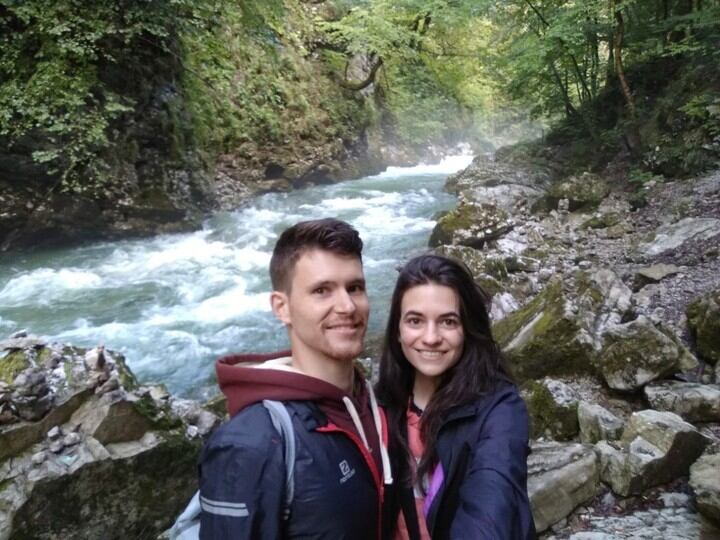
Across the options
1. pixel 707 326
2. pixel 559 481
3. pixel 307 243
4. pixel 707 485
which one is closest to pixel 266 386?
pixel 307 243

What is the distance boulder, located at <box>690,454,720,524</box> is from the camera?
246 centimetres

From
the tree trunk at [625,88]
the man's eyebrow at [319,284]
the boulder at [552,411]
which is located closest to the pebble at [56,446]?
the man's eyebrow at [319,284]

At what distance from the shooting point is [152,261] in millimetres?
9266

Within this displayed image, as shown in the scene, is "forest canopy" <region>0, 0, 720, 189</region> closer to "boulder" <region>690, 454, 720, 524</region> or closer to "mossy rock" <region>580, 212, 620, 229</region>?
"mossy rock" <region>580, 212, 620, 229</region>

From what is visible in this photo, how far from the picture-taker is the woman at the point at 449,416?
142cm

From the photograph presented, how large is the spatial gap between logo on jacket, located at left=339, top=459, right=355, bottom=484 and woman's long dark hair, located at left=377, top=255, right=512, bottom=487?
391mm

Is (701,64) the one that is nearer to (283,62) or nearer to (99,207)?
(283,62)

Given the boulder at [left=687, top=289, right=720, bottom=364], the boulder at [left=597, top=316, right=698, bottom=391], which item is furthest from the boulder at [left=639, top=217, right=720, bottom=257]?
the boulder at [left=597, top=316, right=698, bottom=391]

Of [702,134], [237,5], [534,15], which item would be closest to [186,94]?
[237,5]

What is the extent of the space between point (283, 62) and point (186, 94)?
546cm

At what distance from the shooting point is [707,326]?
4289 mm

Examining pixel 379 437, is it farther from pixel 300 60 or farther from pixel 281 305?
pixel 300 60

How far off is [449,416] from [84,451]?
2558 mm

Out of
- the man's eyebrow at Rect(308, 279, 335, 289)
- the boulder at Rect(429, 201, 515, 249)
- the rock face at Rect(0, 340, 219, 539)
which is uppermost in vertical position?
the man's eyebrow at Rect(308, 279, 335, 289)
